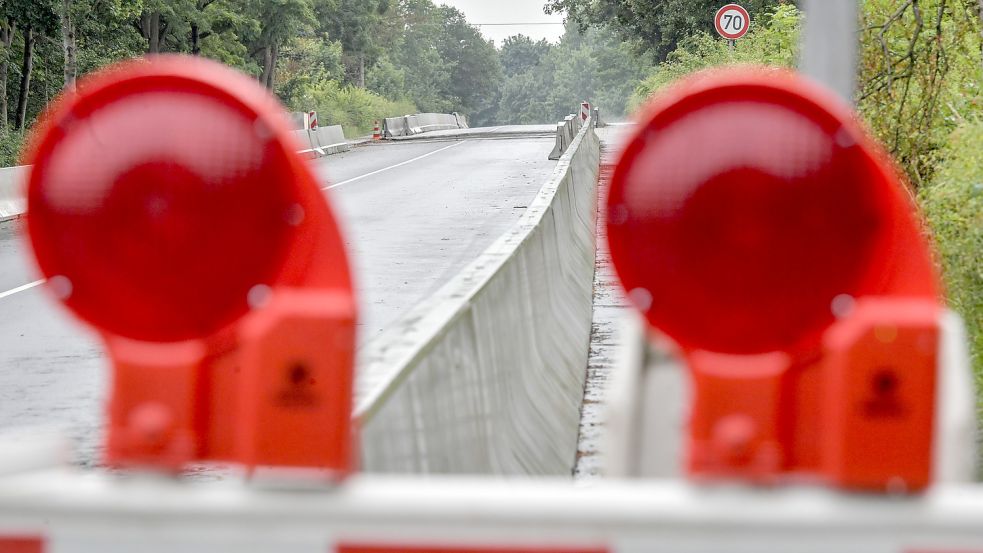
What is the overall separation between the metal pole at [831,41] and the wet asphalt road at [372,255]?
1344 millimetres

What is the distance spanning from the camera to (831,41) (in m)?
3.74

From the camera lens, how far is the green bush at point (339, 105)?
67.2m

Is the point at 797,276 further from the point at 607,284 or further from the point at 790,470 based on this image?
the point at 607,284

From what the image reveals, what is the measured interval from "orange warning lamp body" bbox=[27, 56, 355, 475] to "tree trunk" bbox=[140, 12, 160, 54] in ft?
172

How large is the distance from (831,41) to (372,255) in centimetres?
1441

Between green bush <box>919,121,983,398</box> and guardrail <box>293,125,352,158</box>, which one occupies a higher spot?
green bush <box>919,121,983,398</box>

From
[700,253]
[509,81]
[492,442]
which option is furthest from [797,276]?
[509,81]

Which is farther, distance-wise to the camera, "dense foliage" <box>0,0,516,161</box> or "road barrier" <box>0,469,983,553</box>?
"dense foliage" <box>0,0,516,161</box>

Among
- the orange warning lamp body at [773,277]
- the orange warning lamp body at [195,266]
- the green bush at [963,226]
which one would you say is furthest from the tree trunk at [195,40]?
the orange warning lamp body at [773,277]

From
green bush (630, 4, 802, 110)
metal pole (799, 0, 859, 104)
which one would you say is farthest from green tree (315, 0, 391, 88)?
metal pole (799, 0, 859, 104)

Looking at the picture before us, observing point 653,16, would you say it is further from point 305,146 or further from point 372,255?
point 372,255

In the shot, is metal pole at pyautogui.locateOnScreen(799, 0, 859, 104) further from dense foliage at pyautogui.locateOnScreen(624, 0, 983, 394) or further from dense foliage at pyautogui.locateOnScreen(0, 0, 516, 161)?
dense foliage at pyautogui.locateOnScreen(0, 0, 516, 161)

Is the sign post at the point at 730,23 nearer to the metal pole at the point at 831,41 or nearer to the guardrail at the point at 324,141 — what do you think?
the guardrail at the point at 324,141

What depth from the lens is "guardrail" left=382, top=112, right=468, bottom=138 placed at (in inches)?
2403
